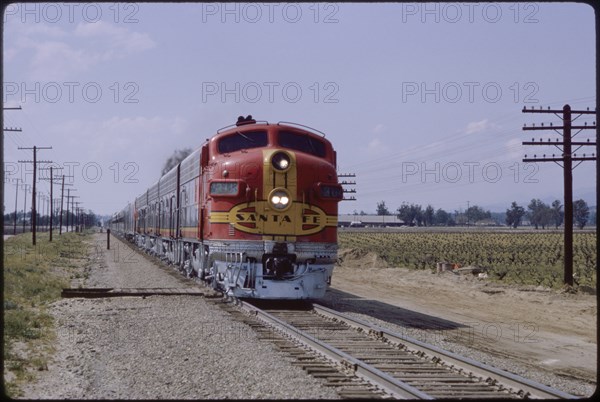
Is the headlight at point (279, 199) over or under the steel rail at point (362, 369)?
over

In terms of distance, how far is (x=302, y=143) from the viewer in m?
15.7

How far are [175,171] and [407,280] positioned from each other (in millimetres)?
11656

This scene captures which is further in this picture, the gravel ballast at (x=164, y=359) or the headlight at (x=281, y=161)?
the headlight at (x=281, y=161)

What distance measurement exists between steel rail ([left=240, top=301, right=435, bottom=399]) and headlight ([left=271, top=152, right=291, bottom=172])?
12.9ft

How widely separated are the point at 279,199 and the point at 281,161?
87 cm

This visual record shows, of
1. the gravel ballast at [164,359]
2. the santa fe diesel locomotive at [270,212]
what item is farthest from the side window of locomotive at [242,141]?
the gravel ballast at [164,359]

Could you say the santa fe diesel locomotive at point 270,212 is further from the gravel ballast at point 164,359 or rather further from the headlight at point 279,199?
the gravel ballast at point 164,359

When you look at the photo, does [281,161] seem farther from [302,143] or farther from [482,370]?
[482,370]

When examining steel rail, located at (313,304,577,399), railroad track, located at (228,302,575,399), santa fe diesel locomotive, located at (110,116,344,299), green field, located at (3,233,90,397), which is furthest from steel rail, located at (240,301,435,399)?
green field, located at (3,233,90,397)

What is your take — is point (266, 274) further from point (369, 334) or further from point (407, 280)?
point (407, 280)

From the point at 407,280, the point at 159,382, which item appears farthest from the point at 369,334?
the point at 407,280

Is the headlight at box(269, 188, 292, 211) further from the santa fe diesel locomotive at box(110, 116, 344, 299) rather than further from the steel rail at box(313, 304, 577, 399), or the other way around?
the steel rail at box(313, 304, 577, 399)

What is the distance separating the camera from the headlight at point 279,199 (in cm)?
1435

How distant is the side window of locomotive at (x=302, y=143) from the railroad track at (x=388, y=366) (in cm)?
459
